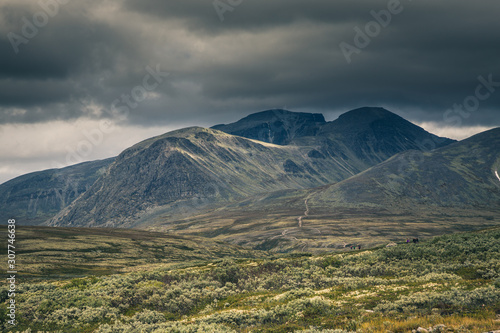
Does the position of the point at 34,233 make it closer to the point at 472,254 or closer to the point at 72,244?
the point at 72,244

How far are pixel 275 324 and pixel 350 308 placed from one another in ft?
17.4

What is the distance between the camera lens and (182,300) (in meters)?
33.1

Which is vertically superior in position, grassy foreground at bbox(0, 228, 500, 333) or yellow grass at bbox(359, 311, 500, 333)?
yellow grass at bbox(359, 311, 500, 333)

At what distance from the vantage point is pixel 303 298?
27.8 m

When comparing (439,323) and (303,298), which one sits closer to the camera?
(439,323)

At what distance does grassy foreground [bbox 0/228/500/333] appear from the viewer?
21.5 metres

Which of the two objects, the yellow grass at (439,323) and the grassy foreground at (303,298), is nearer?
the yellow grass at (439,323)

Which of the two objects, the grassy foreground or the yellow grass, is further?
the grassy foreground

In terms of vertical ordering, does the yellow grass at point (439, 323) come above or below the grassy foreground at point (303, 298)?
above

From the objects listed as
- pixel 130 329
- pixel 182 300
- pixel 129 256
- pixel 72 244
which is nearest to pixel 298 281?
pixel 182 300

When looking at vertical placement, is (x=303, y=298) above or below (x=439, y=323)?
below

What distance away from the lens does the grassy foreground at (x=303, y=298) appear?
70.6 ft

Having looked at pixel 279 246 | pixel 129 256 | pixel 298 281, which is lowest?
pixel 279 246

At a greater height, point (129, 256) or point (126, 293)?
point (126, 293)
